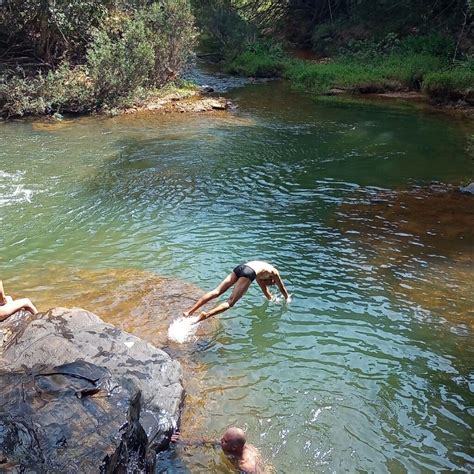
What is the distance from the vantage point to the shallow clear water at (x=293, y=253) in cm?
659

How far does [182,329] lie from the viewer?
834 cm

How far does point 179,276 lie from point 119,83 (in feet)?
48.7

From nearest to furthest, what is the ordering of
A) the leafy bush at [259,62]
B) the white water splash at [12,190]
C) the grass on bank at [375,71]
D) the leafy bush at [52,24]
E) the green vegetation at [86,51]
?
the white water splash at [12,190] < the green vegetation at [86,51] < the leafy bush at [52,24] < the grass on bank at [375,71] < the leafy bush at [259,62]

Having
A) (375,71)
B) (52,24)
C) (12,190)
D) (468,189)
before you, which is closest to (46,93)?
(52,24)

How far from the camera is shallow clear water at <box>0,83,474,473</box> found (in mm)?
6590

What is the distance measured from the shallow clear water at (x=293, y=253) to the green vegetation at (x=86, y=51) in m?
1.71

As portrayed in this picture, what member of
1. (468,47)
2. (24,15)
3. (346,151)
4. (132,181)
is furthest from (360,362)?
(468,47)

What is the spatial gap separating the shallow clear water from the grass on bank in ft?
13.8

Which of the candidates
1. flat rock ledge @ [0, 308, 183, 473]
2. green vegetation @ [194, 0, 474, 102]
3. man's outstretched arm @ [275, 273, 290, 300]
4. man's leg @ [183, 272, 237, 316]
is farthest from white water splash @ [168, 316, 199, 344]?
green vegetation @ [194, 0, 474, 102]

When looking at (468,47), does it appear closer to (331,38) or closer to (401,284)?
(331,38)

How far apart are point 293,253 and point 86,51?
17554 mm

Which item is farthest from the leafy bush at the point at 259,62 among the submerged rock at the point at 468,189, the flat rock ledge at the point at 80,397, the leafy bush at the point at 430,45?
the flat rock ledge at the point at 80,397

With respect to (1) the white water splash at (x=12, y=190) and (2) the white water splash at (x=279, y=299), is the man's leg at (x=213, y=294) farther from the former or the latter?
(1) the white water splash at (x=12, y=190)

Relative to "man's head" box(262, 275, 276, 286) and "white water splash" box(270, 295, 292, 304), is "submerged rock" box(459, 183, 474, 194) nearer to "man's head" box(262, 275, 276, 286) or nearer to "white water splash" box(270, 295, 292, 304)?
"white water splash" box(270, 295, 292, 304)
